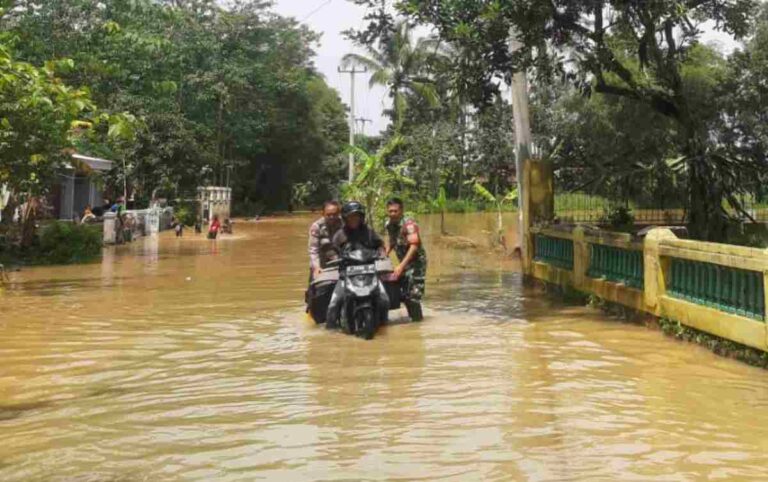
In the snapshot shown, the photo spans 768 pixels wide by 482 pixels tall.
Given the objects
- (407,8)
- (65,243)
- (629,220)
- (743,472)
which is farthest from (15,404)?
(629,220)

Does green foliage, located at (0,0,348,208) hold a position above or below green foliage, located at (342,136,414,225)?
above

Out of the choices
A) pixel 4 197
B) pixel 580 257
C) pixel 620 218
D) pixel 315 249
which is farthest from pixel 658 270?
pixel 4 197

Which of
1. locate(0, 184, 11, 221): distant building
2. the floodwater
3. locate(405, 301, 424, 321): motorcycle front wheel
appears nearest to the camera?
the floodwater

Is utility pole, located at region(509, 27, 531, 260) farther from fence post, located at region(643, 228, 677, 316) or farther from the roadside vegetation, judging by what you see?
fence post, located at region(643, 228, 677, 316)

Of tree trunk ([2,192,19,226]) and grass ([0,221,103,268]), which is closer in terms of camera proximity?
tree trunk ([2,192,19,226])

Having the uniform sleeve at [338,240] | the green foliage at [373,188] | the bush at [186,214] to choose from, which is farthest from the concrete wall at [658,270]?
the bush at [186,214]

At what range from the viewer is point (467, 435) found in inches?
217

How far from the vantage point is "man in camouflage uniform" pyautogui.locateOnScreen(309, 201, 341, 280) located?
990 centimetres

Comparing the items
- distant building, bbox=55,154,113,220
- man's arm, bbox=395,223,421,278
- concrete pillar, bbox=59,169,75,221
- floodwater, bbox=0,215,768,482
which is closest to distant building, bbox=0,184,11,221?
distant building, bbox=55,154,113,220

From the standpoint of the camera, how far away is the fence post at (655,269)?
31.6ft

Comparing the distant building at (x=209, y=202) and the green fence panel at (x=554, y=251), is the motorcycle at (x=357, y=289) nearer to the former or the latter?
the green fence panel at (x=554, y=251)

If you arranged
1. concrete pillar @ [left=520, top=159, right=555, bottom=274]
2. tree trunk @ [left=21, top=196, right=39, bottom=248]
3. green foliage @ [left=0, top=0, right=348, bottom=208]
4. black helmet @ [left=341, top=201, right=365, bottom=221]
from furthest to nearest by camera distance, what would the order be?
1. green foliage @ [left=0, top=0, right=348, bottom=208]
2. tree trunk @ [left=21, top=196, right=39, bottom=248]
3. concrete pillar @ [left=520, top=159, right=555, bottom=274]
4. black helmet @ [left=341, top=201, right=365, bottom=221]

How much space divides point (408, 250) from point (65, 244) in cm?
1352

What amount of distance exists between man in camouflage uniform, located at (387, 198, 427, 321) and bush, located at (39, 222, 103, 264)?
40.9 ft
